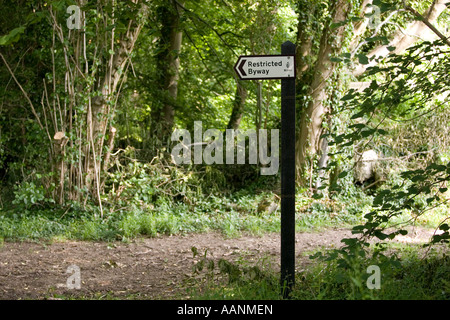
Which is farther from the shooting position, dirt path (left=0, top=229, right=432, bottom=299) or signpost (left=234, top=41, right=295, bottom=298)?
dirt path (left=0, top=229, right=432, bottom=299)

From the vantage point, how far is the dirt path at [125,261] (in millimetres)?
5305

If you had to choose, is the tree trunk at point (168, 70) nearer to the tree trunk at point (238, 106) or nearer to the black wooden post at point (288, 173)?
the tree trunk at point (238, 106)

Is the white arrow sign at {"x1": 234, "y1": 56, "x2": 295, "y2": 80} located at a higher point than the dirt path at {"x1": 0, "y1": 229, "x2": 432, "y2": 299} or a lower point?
higher

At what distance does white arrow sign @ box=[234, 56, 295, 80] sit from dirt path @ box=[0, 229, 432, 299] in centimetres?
218

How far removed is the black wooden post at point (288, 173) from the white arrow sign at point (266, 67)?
59 millimetres

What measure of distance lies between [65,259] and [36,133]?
10.7ft

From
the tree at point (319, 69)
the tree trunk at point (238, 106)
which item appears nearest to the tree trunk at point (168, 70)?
the tree trunk at point (238, 106)

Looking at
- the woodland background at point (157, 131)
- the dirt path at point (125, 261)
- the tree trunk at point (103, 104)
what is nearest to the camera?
the dirt path at point (125, 261)

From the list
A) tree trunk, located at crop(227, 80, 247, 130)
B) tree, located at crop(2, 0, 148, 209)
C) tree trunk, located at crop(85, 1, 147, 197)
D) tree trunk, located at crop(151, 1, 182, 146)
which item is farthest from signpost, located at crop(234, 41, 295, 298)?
tree trunk, located at crop(227, 80, 247, 130)

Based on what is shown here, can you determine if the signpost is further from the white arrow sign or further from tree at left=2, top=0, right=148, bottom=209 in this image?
tree at left=2, top=0, right=148, bottom=209

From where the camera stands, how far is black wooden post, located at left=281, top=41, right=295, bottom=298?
13.6 ft
